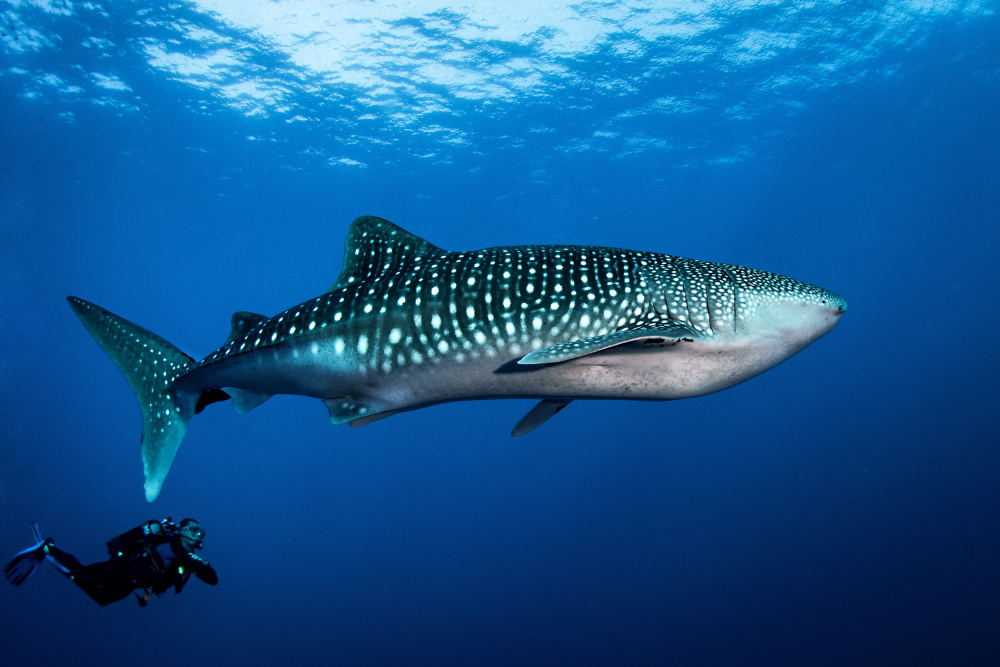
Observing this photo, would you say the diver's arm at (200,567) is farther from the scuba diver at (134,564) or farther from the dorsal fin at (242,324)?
the dorsal fin at (242,324)

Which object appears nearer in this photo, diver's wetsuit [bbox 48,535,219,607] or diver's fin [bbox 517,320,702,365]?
diver's fin [bbox 517,320,702,365]

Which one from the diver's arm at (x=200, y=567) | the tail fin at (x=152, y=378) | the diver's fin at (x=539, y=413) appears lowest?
the diver's arm at (x=200, y=567)

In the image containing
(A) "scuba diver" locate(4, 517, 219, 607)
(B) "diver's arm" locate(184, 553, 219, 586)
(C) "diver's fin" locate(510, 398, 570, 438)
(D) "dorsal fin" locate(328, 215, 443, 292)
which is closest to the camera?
(D) "dorsal fin" locate(328, 215, 443, 292)

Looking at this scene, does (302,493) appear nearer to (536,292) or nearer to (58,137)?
(58,137)

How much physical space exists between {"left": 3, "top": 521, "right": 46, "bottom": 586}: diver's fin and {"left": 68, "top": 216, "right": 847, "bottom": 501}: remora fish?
4.89m

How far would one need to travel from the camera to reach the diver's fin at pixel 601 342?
2.98m

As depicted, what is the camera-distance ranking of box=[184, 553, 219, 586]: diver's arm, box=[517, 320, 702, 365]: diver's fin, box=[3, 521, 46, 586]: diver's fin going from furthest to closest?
box=[184, 553, 219, 586]: diver's arm
box=[3, 521, 46, 586]: diver's fin
box=[517, 320, 702, 365]: diver's fin

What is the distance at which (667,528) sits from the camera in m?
36.6

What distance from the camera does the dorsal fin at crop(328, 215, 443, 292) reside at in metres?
4.08

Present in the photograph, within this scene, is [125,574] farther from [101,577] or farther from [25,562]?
[25,562]

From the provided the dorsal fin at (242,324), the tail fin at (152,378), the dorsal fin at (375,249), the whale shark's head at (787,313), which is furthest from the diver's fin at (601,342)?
the tail fin at (152,378)

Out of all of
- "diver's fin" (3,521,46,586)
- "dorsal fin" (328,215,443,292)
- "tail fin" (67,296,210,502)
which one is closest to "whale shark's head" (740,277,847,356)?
"dorsal fin" (328,215,443,292)

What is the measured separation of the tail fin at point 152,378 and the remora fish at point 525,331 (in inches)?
10.4

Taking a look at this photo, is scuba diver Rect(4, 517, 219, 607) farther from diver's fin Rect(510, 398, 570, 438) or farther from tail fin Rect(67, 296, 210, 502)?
diver's fin Rect(510, 398, 570, 438)
